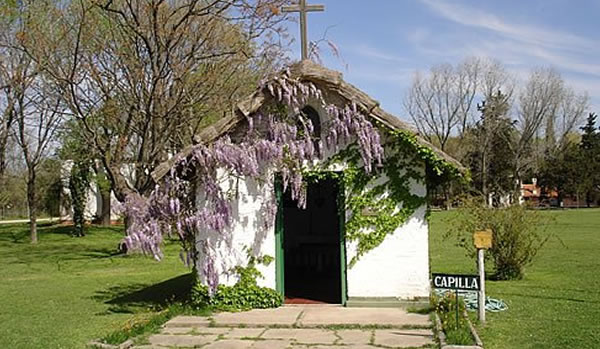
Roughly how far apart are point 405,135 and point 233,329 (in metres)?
4.05

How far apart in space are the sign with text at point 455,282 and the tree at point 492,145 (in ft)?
184

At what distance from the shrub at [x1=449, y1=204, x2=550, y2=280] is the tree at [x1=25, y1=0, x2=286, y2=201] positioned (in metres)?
7.94

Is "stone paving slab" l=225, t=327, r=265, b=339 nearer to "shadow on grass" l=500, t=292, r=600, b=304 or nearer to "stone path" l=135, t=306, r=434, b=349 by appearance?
"stone path" l=135, t=306, r=434, b=349

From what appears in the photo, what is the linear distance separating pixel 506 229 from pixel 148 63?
11479 millimetres

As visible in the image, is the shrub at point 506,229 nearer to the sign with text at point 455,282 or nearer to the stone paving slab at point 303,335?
the sign with text at point 455,282

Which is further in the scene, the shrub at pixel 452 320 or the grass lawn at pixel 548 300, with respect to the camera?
the grass lawn at pixel 548 300

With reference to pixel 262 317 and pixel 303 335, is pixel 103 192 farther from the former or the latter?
Result: pixel 303 335

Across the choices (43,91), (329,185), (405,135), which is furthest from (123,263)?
(405,135)

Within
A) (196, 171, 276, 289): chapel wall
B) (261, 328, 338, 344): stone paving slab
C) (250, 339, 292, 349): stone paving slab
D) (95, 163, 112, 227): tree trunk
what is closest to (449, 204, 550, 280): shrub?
(196, 171, 276, 289): chapel wall

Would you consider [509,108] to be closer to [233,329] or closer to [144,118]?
[144,118]

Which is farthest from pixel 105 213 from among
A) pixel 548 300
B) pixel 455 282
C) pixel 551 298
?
pixel 455 282

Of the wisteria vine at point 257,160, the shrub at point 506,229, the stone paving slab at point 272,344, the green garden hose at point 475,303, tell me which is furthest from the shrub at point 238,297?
the shrub at point 506,229

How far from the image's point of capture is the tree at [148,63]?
18.1 metres

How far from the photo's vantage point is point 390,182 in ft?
35.0
